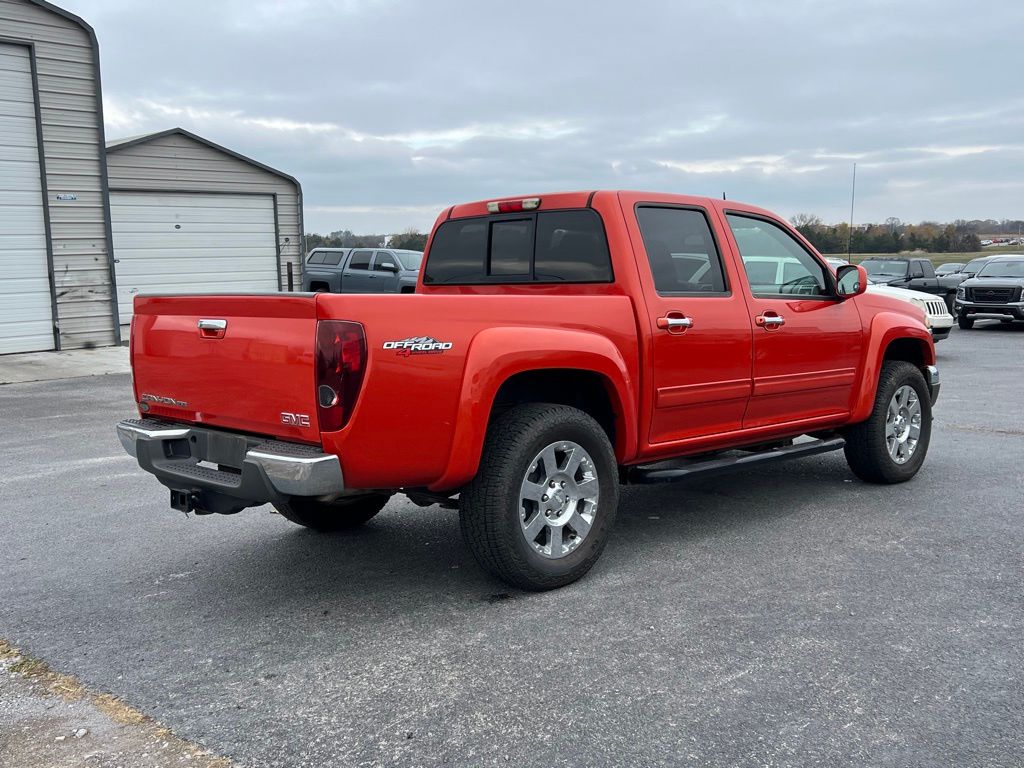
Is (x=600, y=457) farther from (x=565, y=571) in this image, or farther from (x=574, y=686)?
(x=574, y=686)

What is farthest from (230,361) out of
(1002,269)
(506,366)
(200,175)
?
(1002,269)

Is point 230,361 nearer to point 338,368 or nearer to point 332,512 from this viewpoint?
point 338,368

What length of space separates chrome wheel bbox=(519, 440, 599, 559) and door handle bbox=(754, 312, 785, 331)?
1.54 meters

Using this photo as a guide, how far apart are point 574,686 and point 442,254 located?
3.09m

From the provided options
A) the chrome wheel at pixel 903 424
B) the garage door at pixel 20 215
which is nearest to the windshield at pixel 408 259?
the garage door at pixel 20 215

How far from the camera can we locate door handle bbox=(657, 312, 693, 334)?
485 cm

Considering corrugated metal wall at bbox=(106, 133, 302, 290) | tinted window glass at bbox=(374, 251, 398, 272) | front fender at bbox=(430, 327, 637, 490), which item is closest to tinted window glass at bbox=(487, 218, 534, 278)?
front fender at bbox=(430, 327, 637, 490)

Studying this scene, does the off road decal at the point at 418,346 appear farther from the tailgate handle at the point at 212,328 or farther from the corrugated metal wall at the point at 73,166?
the corrugated metal wall at the point at 73,166

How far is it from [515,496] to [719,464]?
1.55 metres

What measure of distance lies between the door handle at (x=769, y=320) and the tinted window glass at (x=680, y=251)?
0.29m

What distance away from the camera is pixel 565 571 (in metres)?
4.41

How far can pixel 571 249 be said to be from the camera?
5086 millimetres

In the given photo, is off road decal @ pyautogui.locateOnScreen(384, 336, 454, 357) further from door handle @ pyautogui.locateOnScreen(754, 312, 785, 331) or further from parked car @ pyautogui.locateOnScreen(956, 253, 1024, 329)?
parked car @ pyautogui.locateOnScreen(956, 253, 1024, 329)

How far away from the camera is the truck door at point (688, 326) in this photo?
16.0 feet
